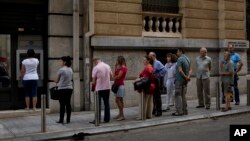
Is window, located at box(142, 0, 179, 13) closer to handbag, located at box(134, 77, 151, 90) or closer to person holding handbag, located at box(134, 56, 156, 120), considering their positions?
person holding handbag, located at box(134, 56, 156, 120)

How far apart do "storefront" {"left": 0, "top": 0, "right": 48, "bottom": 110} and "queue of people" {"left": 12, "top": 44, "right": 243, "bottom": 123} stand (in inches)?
13.5

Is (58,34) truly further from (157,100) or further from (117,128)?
(117,128)

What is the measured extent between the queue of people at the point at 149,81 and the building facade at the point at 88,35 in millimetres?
784

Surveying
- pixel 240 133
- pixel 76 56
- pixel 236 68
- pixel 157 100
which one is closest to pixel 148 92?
pixel 157 100

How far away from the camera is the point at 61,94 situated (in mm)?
10781

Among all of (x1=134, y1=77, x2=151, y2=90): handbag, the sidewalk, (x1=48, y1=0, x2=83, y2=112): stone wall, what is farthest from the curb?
(x1=48, y1=0, x2=83, y2=112): stone wall

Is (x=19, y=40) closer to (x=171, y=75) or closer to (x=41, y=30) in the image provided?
(x=41, y=30)

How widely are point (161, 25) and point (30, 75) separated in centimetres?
528

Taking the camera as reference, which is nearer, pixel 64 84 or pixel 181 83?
pixel 64 84

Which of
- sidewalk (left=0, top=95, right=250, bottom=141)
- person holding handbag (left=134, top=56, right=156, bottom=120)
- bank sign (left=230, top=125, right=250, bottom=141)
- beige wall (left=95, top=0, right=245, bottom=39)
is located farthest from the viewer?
beige wall (left=95, top=0, right=245, bottom=39)

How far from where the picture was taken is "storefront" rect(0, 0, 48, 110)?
12766 mm

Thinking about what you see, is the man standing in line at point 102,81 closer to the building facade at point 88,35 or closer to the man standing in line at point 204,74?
the building facade at point 88,35

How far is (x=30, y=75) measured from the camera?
12.2 m

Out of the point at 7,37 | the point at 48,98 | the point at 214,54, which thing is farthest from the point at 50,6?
the point at 214,54
